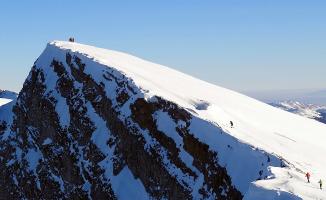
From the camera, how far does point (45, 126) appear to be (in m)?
70.2

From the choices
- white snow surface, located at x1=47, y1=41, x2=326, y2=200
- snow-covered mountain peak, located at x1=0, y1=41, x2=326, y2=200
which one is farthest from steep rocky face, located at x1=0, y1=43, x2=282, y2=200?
white snow surface, located at x1=47, y1=41, x2=326, y2=200

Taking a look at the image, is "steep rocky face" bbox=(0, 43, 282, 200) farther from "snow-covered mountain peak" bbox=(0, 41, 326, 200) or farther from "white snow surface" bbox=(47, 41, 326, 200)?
"white snow surface" bbox=(47, 41, 326, 200)

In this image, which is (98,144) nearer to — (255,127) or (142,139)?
(142,139)

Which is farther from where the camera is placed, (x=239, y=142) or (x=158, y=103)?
(x=158, y=103)

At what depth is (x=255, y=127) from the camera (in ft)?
181

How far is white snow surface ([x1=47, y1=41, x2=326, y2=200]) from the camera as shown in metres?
35.4

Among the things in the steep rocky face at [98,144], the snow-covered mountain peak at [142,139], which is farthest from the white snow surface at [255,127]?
the steep rocky face at [98,144]

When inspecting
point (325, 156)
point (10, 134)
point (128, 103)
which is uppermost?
point (128, 103)

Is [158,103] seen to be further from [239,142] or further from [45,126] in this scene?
[45,126]

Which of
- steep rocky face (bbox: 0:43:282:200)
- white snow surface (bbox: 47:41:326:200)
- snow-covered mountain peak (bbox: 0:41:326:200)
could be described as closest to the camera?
white snow surface (bbox: 47:41:326:200)

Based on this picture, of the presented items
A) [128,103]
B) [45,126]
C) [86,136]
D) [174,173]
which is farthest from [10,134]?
[174,173]

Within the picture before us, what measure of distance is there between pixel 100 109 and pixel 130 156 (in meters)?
8.66

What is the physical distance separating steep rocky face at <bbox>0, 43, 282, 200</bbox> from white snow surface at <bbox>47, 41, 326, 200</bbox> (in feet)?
5.79

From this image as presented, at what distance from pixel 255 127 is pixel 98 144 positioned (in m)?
19.3
